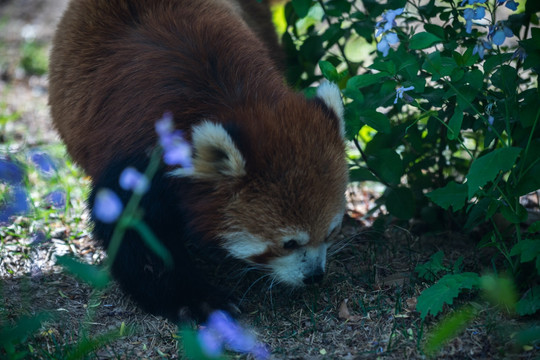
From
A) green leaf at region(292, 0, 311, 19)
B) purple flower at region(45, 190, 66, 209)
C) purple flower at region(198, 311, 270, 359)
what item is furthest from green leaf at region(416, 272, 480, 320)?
purple flower at region(45, 190, 66, 209)

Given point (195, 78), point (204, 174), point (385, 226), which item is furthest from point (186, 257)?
point (385, 226)

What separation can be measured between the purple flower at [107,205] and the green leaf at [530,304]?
6.19ft

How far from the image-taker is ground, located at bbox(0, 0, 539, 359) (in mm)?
2553

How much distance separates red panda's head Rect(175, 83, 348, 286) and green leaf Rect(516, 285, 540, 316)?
0.91 m

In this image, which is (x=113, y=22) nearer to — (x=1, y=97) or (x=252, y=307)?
(x=252, y=307)

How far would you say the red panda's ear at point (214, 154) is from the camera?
2416mm

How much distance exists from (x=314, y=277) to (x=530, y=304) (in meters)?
0.99

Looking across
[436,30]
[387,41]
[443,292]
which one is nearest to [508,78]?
[436,30]

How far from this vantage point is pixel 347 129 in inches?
116

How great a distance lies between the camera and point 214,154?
2510 millimetres

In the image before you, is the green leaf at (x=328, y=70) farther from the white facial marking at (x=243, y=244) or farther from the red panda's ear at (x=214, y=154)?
the white facial marking at (x=243, y=244)

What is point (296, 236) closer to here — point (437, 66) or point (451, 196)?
point (451, 196)

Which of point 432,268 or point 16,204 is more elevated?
point 16,204

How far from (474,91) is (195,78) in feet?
4.32
